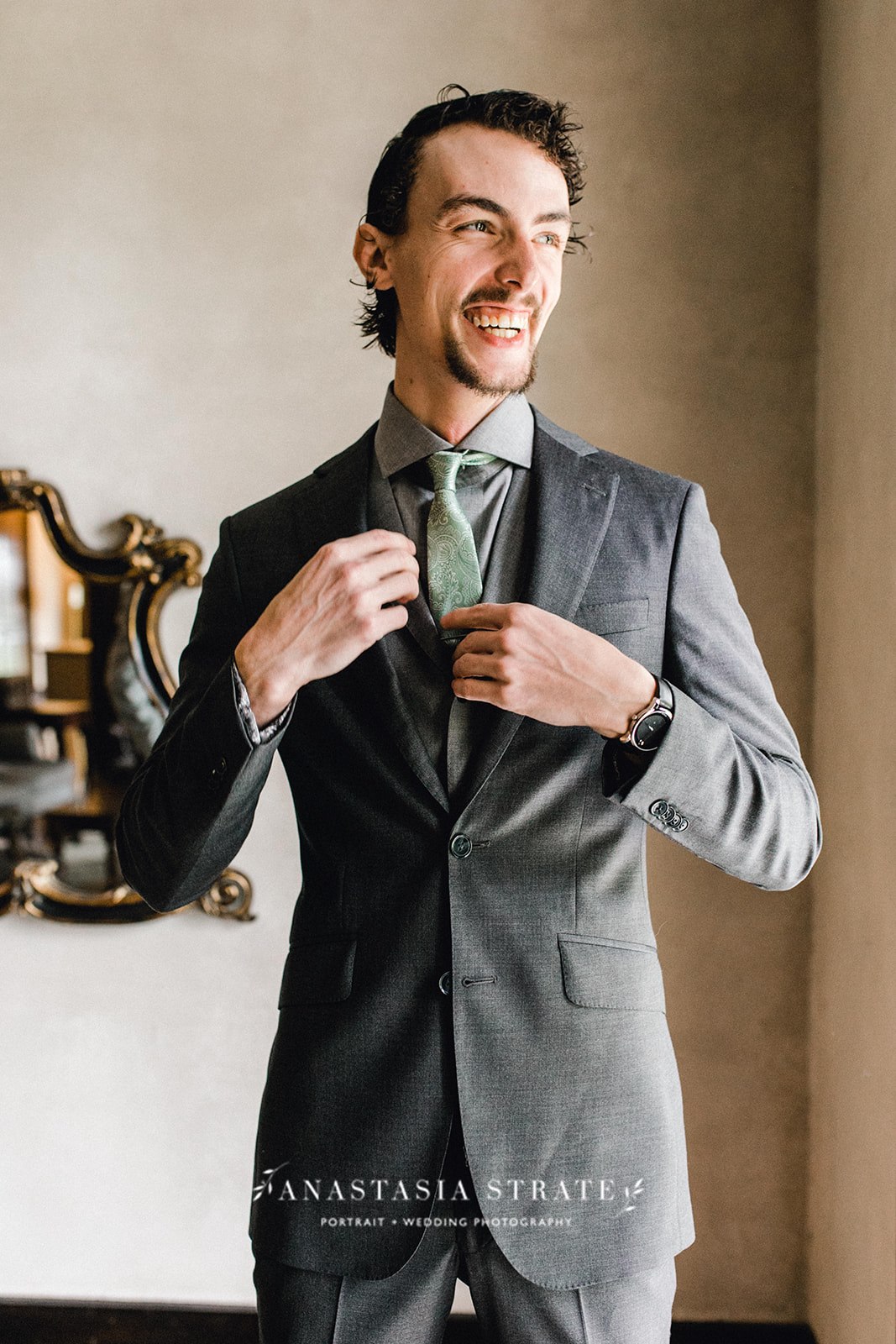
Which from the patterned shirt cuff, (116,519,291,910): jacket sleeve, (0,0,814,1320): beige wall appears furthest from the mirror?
the patterned shirt cuff

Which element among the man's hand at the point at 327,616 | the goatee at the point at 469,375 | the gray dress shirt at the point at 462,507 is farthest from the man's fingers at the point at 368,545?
the goatee at the point at 469,375

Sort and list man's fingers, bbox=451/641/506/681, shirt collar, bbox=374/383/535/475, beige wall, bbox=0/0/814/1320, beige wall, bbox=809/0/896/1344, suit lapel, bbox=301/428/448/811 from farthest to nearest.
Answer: beige wall, bbox=0/0/814/1320, beige wall, bbox=809/0/896/1344, shirt collar, bbox=374/383/535/475, suit lapel, bbox=301/428/448/811, man's fingers, bbox=451/641/506/681

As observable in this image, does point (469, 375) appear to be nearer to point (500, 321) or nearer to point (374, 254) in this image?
point (500, 321)

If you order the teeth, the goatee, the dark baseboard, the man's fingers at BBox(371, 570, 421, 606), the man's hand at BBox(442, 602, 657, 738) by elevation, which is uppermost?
the teeth

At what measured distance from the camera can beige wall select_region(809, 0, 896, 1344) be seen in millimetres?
1782

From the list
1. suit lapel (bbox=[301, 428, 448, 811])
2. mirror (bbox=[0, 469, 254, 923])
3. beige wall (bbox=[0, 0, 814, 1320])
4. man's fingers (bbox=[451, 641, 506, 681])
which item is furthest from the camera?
mirror (bbox=[0, 469, 254, 923])

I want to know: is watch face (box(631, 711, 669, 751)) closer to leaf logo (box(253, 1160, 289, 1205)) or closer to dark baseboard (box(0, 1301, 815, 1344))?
leaf logo (box(253, 1160, 289, 1205))

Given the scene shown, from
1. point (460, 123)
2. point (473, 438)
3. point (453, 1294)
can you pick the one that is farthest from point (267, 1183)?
point (460, 123)

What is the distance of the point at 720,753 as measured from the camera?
3.63 ft

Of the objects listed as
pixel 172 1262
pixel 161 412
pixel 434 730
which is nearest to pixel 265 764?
pixel 434 730

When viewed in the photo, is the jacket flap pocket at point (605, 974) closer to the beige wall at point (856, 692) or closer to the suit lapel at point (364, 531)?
the suit lapel at point (364, 531)

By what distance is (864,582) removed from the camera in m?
1.93

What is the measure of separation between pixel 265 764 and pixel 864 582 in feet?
4.11

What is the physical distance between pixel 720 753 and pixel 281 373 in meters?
1.63
